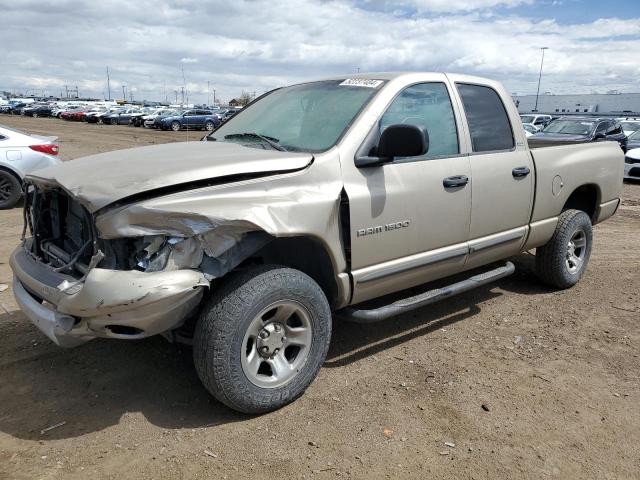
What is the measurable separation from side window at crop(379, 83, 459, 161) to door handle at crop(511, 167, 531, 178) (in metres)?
0.67

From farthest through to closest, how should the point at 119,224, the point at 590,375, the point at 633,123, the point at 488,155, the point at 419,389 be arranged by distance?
the point at 633,123
the point at 488,155
the point at 590,375
the point at 419,389
the point at 119,224

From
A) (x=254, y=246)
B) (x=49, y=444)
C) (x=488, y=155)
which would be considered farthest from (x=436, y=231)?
(x=49, y=444)

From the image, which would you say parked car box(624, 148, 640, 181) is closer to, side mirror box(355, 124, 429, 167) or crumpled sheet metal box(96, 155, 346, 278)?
side mirror box(355, 124, 429, 167)

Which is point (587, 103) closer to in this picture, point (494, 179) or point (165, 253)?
point (494, 179)

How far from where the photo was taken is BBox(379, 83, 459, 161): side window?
370 centimetres

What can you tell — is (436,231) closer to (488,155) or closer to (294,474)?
(488,155)

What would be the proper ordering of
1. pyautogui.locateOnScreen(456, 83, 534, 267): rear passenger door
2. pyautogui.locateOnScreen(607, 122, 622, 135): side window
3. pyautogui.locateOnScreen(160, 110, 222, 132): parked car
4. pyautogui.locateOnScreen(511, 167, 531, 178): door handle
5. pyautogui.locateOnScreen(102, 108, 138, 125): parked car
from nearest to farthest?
pyautogui.locateOnScreen(456, 83, 534, 267): rear passenger door → pyautogui.locateOnScreen(511, 167, 531, 178): door handle → pyautogui.locateOnScreen(607, 122, 622, 135): side window → pyautogui.locateOnScreen(160, 110, 222, 132): parked car → pyautogui.locateOnScreen(102, 108, 138, 125): parked car

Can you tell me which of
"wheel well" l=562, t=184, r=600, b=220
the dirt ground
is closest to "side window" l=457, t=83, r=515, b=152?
"wheel well" l=562, t=184, r=600, b=220

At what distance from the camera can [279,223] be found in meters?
2.94

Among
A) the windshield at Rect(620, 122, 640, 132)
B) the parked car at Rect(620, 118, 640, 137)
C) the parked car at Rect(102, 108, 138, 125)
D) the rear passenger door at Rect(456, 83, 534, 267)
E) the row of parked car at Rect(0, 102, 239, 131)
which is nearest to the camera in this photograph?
the rear passenger door at Rect(456, 83, 534, 267)

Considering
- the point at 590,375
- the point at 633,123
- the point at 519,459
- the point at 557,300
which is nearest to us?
the point at 519,459

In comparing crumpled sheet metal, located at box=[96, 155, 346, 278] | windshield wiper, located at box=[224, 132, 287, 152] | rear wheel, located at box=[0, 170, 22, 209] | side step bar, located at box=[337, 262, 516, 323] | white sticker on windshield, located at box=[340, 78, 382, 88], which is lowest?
rear wheel, located at box=[0, 170, 22, 209]

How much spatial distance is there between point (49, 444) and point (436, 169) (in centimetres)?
289

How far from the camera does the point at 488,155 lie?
419 cm
